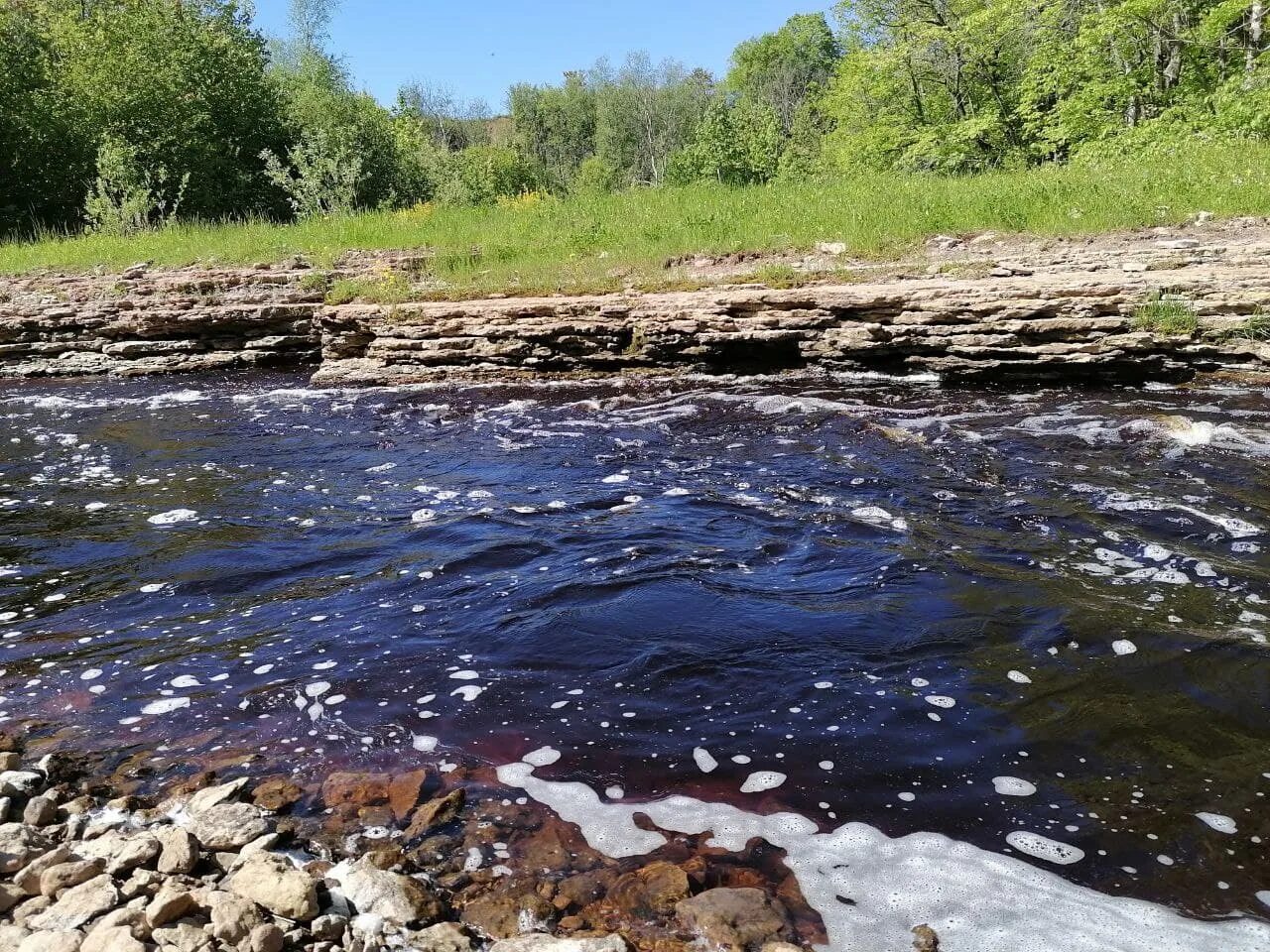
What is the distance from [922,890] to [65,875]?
1963mm

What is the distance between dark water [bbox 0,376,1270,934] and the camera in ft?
7.72

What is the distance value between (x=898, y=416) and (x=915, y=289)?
194 centimetres

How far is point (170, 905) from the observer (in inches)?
69.7

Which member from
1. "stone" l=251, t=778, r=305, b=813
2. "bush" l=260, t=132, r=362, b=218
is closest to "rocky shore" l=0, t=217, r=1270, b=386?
"bush" l=260, t=132, r=362, b=218

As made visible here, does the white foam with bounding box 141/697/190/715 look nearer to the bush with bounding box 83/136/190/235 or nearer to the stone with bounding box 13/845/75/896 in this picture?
the stone with bounding box 13/845/75/896

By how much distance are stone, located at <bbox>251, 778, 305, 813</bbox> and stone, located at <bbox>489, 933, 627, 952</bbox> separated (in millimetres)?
824

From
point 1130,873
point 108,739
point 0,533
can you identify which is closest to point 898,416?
point 1130,873

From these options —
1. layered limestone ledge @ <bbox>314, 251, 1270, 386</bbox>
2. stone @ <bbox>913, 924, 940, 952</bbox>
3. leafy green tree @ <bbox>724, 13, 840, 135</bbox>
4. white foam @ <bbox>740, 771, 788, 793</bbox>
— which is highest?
leafy green tree @ <bbox>724, 13, 840, 135</bbox>

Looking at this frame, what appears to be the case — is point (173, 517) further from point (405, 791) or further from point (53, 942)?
point (53, 942)

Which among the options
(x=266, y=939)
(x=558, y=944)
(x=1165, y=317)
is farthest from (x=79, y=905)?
(x=1165, y=317)

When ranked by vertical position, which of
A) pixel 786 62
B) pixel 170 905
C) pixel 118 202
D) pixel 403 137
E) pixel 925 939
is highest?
pixel 786 62

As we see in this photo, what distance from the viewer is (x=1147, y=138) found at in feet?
57.6

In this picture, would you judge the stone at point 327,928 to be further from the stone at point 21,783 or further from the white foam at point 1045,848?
the white foam at point 1045,848

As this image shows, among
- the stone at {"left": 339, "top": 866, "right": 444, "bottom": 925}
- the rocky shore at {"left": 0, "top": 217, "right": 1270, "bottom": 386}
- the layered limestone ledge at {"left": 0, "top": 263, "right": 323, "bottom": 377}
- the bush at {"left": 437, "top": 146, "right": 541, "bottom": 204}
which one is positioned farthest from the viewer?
the bush at {"left": 437, "top": 146, "right": 541, "bottom": 204}
